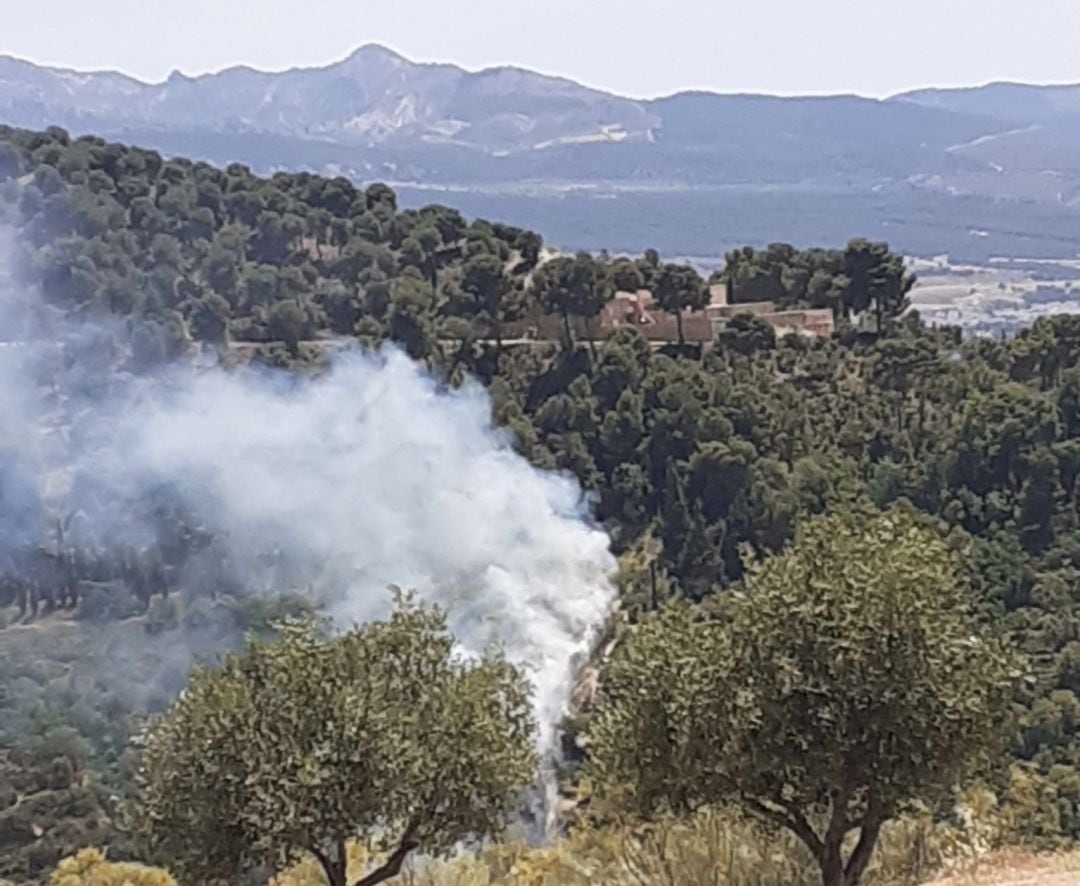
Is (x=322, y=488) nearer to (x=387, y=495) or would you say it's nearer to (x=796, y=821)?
(x=387, y=495)

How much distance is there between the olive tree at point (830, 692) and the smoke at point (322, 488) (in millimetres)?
18494

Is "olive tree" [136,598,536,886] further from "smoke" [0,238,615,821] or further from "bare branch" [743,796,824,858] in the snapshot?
"smoke" [0,238,615,821]

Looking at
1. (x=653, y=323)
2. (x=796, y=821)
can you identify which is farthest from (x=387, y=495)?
(x=796, y=821)

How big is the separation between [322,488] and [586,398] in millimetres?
7324

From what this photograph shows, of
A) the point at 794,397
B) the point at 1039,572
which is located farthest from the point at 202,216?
the point at 1039,572

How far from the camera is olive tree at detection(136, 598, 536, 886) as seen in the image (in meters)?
11.2

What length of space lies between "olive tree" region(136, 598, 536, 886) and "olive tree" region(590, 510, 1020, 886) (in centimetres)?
111

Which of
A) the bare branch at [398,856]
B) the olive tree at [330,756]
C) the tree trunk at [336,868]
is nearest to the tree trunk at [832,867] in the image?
the olive tree at [330,756]

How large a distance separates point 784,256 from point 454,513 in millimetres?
18472

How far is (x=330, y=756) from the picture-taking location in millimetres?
11141

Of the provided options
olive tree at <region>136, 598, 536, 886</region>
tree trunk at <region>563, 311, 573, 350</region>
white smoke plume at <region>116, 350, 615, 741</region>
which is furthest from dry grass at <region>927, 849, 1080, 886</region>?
tree trunk at <region>563, 311, 573, 350</region>

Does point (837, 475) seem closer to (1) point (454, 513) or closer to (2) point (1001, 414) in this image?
(2) point (1001, 414)

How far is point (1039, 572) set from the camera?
33281 millimetres

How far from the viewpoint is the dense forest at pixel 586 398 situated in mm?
31250
